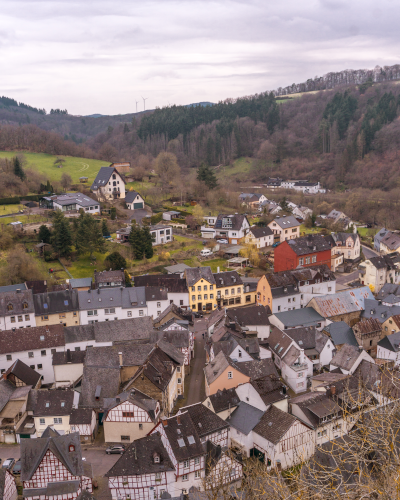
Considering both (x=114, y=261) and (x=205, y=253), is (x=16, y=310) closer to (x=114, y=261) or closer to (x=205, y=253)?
(x=114, y=261)

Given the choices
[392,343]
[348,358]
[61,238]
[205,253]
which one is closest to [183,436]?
[348,358]

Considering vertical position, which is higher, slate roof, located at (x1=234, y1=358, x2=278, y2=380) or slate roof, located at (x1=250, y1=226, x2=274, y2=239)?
slate roof, located at (x1=250, y1=226, x2=274, y2=239)

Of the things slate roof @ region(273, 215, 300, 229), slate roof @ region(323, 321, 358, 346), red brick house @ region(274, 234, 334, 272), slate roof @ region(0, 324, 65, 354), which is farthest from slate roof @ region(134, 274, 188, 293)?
slate roof @ region(273, 215, 300, 229)

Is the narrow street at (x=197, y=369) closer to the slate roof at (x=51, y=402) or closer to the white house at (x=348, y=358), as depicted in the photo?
the slate roof at (x=51, y=402)

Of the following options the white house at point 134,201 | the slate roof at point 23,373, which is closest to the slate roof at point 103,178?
the white house at point 134,201

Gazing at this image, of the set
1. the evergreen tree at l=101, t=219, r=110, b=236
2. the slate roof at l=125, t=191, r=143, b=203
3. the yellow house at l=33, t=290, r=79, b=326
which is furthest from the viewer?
the slate roof at l=125, t=191, r=143, b=203

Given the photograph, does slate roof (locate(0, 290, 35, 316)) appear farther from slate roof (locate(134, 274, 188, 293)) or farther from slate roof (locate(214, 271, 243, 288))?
slate roof (locate(214, 271, 243, 288))
